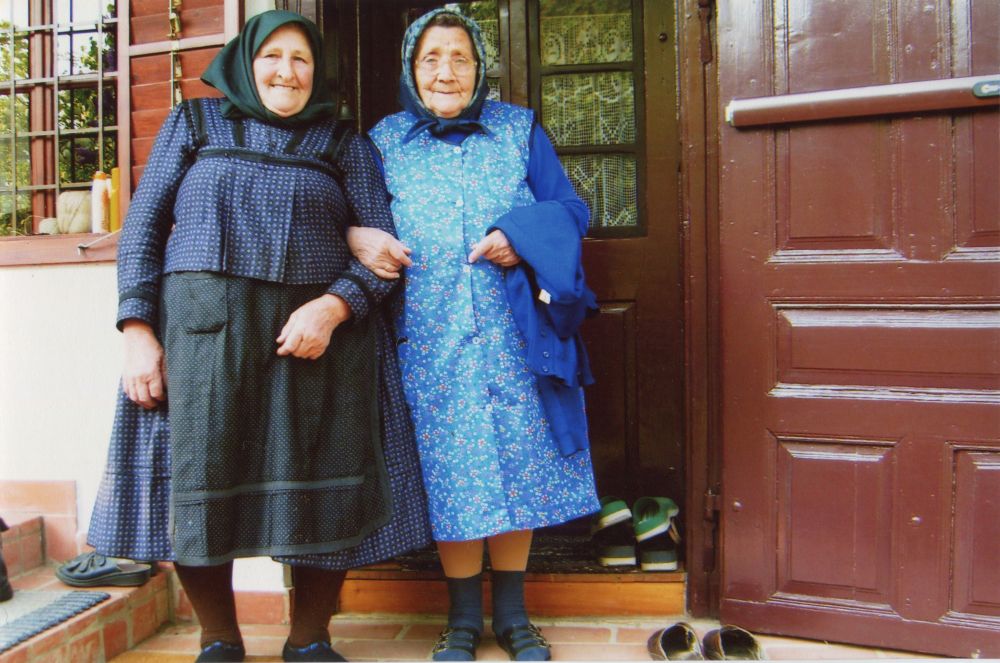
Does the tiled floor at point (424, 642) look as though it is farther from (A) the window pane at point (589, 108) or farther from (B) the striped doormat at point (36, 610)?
(A) the window pane at point (589, 108)

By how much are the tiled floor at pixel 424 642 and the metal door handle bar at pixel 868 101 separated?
1.46 metres

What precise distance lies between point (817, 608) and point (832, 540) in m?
0.20

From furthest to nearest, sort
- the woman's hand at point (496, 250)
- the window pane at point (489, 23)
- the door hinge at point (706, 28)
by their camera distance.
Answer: the window pane at point (489, 23), the door hinge at point (706, 28), the woman's hand at point (496, 250)

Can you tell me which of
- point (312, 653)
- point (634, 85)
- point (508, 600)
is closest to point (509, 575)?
point (508, 600)

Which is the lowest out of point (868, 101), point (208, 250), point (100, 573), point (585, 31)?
point (100, 573)

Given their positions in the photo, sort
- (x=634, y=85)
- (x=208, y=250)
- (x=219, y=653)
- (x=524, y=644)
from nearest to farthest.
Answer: (x=208, y=250)
(x=219, y=653)
(x=524, y=644)
(x=634, y=85)

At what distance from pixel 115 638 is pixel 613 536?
1509mm

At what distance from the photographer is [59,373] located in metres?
2.41

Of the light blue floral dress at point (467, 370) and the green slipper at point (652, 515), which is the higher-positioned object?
the light blue floral dress at point (467, 370)

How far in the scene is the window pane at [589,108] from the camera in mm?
2789

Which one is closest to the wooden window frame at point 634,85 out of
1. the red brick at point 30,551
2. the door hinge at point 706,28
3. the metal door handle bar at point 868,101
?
the door hinge at point 706,28

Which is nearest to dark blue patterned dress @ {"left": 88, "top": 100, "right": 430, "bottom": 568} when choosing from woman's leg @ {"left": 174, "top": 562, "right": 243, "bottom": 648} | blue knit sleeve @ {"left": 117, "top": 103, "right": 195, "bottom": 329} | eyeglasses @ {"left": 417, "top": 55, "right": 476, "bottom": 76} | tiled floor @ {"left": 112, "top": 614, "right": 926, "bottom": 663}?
blue knit sleeve @ {"left": 117, "top": 103, "right": 195, "bottom": 329}

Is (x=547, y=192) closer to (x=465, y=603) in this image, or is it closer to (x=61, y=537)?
(x=465, y=603)

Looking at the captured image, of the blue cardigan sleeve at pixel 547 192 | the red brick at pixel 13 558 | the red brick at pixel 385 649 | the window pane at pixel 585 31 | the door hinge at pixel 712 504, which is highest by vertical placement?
the window pane at pixel 585 31
